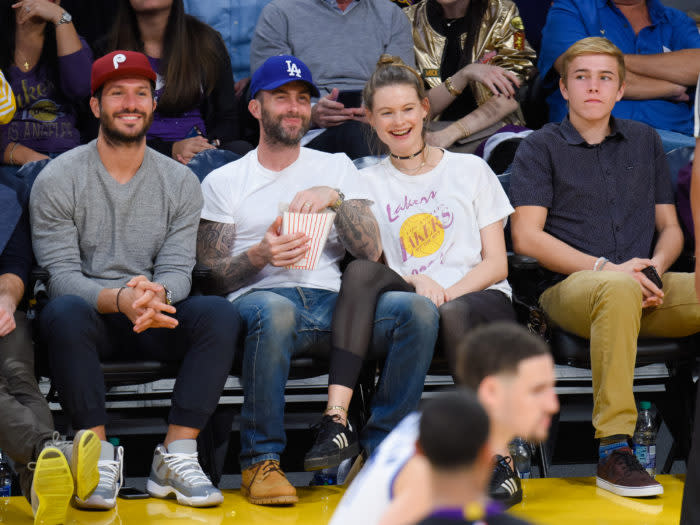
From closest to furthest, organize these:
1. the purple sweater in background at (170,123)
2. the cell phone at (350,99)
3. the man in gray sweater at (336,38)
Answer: the purple sweater in background at (170,123) < the cell phone at (350,99) < the man in gray sweater at (336,38)

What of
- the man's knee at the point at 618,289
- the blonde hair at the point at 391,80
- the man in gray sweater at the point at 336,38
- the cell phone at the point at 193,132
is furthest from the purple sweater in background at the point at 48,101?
the man's knee at the point at 618,289

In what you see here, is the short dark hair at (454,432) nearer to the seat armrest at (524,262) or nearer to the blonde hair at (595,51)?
the seat armrest at (524,262)

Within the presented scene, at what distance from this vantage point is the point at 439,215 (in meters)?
3.31

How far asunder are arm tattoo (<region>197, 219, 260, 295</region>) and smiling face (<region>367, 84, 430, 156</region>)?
2.02 feet

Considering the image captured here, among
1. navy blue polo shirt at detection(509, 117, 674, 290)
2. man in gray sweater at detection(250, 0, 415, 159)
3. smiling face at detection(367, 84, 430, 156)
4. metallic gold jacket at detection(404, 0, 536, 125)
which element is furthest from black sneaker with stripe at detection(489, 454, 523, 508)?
metallic gold jacket at detection(404, 0, 536, 125)

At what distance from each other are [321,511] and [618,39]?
2.68 metres

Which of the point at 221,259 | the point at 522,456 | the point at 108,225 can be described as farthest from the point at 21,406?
the point at 522,456

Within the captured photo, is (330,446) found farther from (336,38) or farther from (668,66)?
(668,66)

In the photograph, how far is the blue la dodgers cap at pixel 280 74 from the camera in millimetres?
3369

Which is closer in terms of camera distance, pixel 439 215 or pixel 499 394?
pixel 499 394

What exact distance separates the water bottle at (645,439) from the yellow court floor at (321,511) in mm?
389

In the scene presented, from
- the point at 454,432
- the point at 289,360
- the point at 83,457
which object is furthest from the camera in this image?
the point at 289,360

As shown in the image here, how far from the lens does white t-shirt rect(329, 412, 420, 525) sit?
1.27m

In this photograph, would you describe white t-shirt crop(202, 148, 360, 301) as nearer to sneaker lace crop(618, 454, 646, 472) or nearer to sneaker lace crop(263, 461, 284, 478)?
sneaker lace crop(263, 461, 284, 478)
